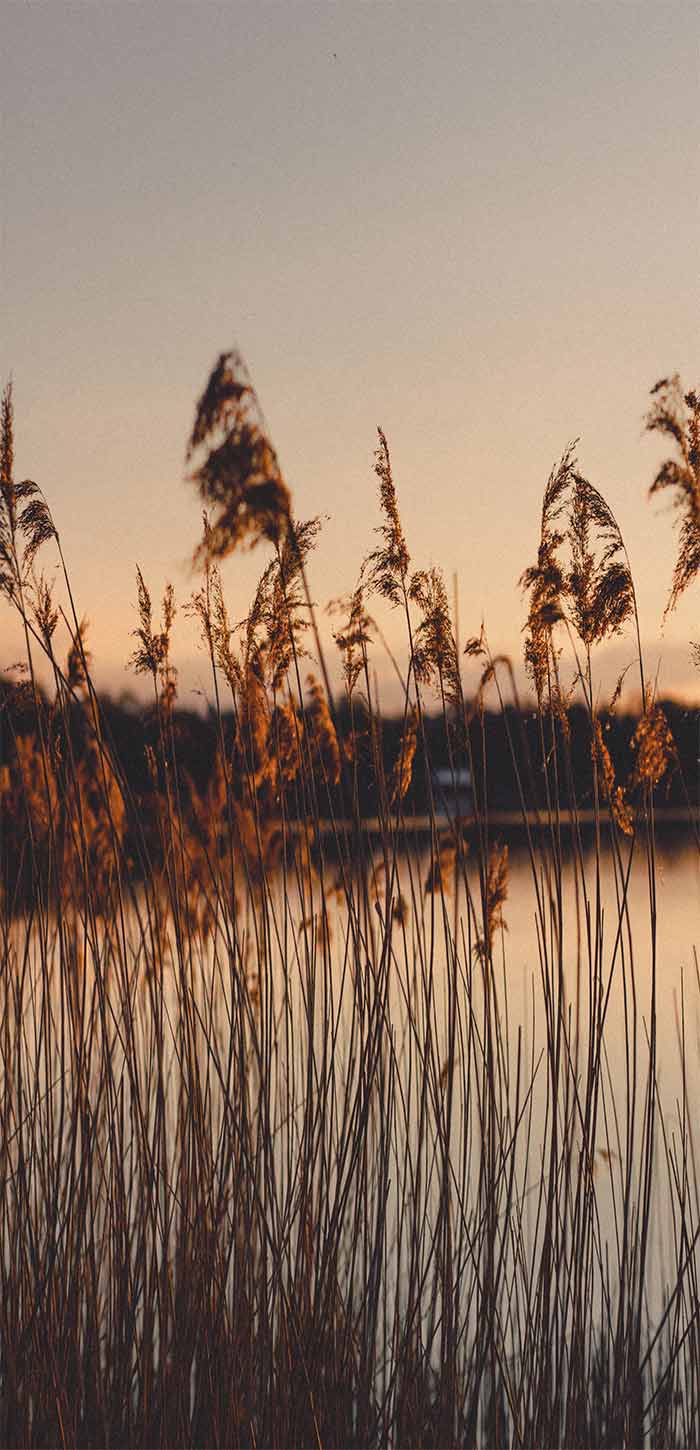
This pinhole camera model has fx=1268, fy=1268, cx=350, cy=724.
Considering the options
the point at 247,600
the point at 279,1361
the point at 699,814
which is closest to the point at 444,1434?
A: the point at 279,1361

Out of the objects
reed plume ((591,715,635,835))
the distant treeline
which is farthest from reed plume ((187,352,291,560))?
reed plume ((591,715,635,835))

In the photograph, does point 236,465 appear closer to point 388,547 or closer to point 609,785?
point 388,547

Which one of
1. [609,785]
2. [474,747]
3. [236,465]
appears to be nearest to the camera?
[236,465]

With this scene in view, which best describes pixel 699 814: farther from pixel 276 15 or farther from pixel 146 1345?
pixel 276 15

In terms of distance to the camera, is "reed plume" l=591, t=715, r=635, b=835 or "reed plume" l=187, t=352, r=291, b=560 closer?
"reed plume" l=187, t=352, r=291, b=560

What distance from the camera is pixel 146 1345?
214 cm

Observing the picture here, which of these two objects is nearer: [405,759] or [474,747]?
[405,759]

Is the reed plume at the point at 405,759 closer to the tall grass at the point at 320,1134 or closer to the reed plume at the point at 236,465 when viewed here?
the tall grass at the point at 320,1134

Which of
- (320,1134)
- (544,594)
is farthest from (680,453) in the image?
(320,1134)

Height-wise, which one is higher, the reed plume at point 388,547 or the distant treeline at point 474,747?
the reed plume at point 388,547

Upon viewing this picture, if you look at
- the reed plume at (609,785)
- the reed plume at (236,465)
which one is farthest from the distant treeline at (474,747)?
the reed plume at (236,465)

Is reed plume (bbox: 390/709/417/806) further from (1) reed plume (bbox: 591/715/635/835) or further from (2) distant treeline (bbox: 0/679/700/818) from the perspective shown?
(1) reed plume (bbox: 591/715/635/835)

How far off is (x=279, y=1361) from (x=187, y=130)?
8.45ft

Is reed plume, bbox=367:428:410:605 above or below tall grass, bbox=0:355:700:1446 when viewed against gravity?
above
